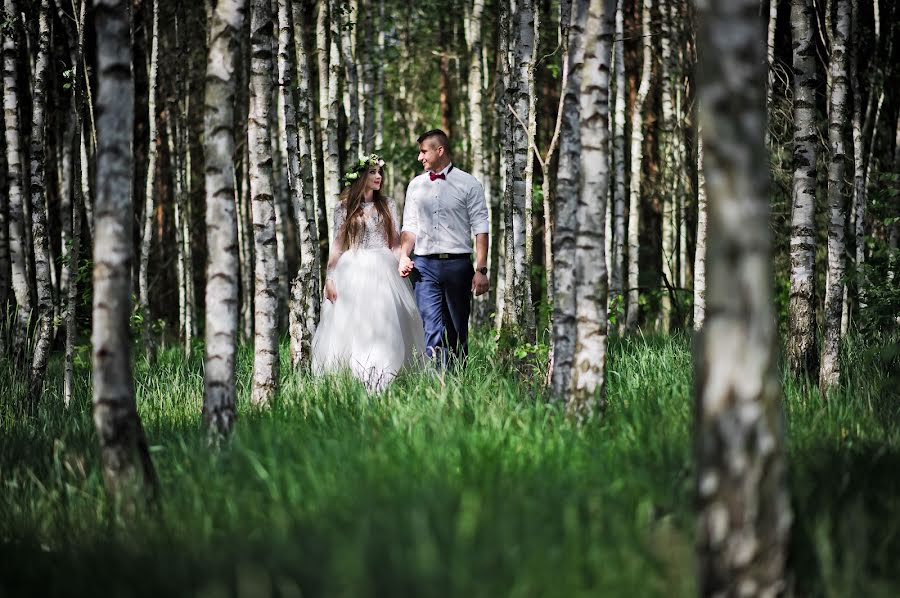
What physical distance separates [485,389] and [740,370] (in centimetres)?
292

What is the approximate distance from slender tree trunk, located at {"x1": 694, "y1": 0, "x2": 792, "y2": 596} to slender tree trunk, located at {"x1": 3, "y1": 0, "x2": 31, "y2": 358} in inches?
274

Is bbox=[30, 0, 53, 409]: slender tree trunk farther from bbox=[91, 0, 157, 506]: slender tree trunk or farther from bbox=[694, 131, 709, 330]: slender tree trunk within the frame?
bbox=[694, 131, 709, 330]: slender tree trunk

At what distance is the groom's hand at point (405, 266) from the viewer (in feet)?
24.7

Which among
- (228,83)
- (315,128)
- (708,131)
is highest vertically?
(315,128)

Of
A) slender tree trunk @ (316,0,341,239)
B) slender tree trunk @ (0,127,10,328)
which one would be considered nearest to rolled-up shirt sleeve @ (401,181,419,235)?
slender tree trunk @ (316,0,341,239)

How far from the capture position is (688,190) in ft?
45.5

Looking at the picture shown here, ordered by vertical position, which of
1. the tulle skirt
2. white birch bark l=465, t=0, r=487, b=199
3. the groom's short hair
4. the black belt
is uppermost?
white birch bark l=465, t=0, r=487, b=199

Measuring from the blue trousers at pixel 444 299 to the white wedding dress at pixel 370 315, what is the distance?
8.9 inches

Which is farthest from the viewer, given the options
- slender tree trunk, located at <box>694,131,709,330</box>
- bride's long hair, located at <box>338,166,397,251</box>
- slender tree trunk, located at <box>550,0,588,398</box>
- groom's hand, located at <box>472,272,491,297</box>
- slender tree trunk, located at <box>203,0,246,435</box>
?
slender tree trunk, located at <box>694,131,709,330</box>

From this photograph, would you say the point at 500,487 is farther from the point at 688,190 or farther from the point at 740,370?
the point at 688,190

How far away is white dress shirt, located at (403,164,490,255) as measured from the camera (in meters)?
7.56

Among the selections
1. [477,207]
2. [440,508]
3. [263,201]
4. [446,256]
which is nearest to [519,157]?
[477,207]

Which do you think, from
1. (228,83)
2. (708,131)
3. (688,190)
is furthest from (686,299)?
(708,131)

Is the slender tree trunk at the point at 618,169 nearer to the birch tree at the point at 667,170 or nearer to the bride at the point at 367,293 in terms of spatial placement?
the birch tree at the point at 667,170
